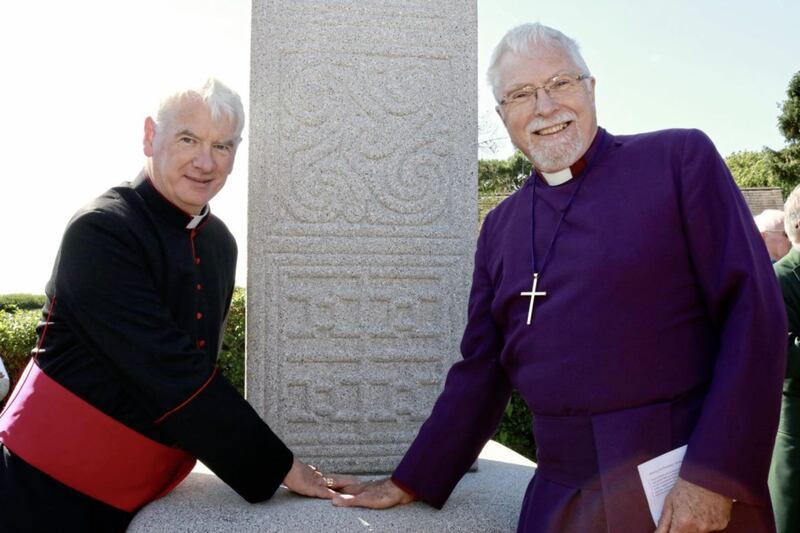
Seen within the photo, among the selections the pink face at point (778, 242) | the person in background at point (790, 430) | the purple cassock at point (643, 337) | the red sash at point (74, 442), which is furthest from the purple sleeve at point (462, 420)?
the pink face at point (778, 242)

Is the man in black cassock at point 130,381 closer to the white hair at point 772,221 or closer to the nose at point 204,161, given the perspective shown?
the nose at point 204,161

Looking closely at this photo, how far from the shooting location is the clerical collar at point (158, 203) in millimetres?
2203

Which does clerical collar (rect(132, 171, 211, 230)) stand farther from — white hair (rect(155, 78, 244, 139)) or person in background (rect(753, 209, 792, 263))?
person in background (rect(753, 209, 792, 263))

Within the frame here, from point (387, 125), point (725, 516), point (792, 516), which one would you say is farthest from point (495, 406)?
point (792, 516)

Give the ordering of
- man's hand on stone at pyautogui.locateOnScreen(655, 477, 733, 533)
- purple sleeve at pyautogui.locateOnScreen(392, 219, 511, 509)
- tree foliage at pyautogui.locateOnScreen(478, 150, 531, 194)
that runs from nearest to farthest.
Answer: man's hand on stone at pyautogui.locateOnScreen(655, 477, 733, 533), purple sleeve at pyautogui.locateOnScreen(392, 219, 511, 509), tree foliage at pyautogui.locateOnScreen(478, 150, 531, 194)

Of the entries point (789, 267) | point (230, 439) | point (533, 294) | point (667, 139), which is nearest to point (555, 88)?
point (667, 139)

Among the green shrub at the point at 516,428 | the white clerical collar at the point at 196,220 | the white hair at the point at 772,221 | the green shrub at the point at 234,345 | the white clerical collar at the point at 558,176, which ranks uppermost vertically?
the white clerical collar at the point at 558,176

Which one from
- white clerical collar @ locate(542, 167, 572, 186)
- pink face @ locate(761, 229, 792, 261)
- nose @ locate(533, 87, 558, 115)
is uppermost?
nose @ locate(533, 87, 558, 115)

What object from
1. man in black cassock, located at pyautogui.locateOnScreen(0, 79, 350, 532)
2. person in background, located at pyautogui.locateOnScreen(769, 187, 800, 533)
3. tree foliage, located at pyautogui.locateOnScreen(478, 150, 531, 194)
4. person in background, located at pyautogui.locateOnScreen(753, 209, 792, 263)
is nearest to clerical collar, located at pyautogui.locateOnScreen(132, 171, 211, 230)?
man in black cassock, located at pyautogui.locateOnScreen(0, 79, 350, 532)

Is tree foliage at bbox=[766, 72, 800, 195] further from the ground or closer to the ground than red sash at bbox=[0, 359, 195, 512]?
further from the ground

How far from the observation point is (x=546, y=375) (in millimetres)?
1826

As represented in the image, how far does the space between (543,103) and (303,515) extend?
4.30ft

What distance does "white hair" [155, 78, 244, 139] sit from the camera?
2.13 metres

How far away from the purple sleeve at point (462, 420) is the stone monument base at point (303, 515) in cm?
8
